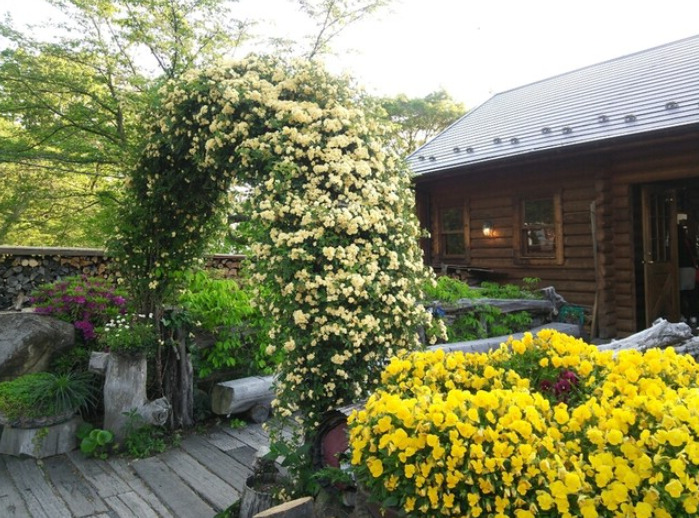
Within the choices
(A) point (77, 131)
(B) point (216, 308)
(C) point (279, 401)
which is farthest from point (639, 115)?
(A) point (77, 131)

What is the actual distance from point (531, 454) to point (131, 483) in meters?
3.17

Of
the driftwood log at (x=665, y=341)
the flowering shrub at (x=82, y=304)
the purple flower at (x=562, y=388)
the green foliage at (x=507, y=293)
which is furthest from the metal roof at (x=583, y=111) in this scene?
the flowering shrub at (x=82, y=304)

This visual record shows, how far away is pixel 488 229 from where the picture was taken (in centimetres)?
1002

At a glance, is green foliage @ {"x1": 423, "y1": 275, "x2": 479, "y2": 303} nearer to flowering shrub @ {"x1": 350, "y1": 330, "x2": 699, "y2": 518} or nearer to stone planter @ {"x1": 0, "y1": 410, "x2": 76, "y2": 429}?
stone planter @ {"x1": 0, "y1": 410, "x2": 76, "y2": 429}

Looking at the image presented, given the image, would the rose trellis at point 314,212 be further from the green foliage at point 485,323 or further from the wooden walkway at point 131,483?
the green foliage at point 485,323

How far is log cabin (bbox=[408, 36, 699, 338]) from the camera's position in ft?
25.0

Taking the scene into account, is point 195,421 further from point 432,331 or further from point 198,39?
point 198,39

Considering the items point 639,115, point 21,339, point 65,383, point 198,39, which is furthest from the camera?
point 198,39

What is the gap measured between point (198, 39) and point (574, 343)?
890cm

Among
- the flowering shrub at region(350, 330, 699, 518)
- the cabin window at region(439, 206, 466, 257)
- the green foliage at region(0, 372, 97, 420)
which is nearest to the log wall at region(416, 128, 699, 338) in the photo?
the cabin window at region(439, 206, 466, 257)

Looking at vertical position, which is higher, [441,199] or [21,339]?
[441,199]

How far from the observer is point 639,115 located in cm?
761

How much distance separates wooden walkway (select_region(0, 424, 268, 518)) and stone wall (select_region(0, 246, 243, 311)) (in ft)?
8.70

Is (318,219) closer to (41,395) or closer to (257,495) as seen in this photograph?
(257,495)
